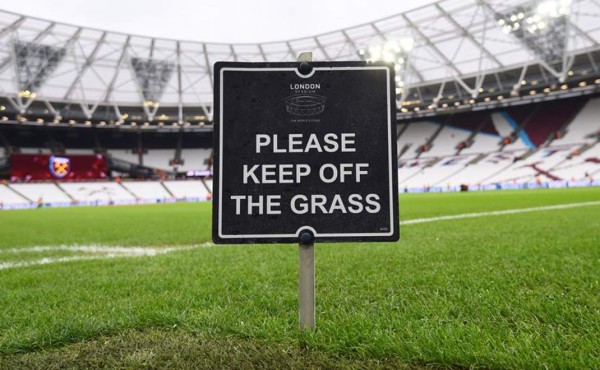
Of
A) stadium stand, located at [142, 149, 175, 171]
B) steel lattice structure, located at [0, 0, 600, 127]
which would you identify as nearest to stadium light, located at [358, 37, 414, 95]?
steel lattice structure, located at [0, 0, 600, 127]

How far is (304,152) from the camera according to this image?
1769 mm

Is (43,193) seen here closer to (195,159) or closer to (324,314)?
(195,159)

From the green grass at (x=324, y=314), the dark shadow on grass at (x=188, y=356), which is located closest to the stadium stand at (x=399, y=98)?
the green grass at (x=324, y=314)

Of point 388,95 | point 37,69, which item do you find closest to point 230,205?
point 388,95

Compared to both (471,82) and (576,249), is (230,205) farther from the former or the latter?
(471,82)

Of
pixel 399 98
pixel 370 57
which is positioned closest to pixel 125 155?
pixel 370 57

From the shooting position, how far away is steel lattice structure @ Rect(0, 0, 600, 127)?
34094 mm

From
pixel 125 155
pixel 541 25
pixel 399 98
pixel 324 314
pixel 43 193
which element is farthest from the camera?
pixel 125 155

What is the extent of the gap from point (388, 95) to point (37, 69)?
147 ft

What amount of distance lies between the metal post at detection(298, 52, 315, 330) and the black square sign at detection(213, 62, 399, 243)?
0.04 metres

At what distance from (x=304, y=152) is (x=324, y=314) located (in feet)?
2.77

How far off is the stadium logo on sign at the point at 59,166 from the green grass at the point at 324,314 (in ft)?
158

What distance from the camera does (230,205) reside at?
1.74m

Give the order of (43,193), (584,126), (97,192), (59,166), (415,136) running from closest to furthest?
1. (584,126)
2. (43,193)
3. (97,192)
4. (59,166)
5. (415,136)
